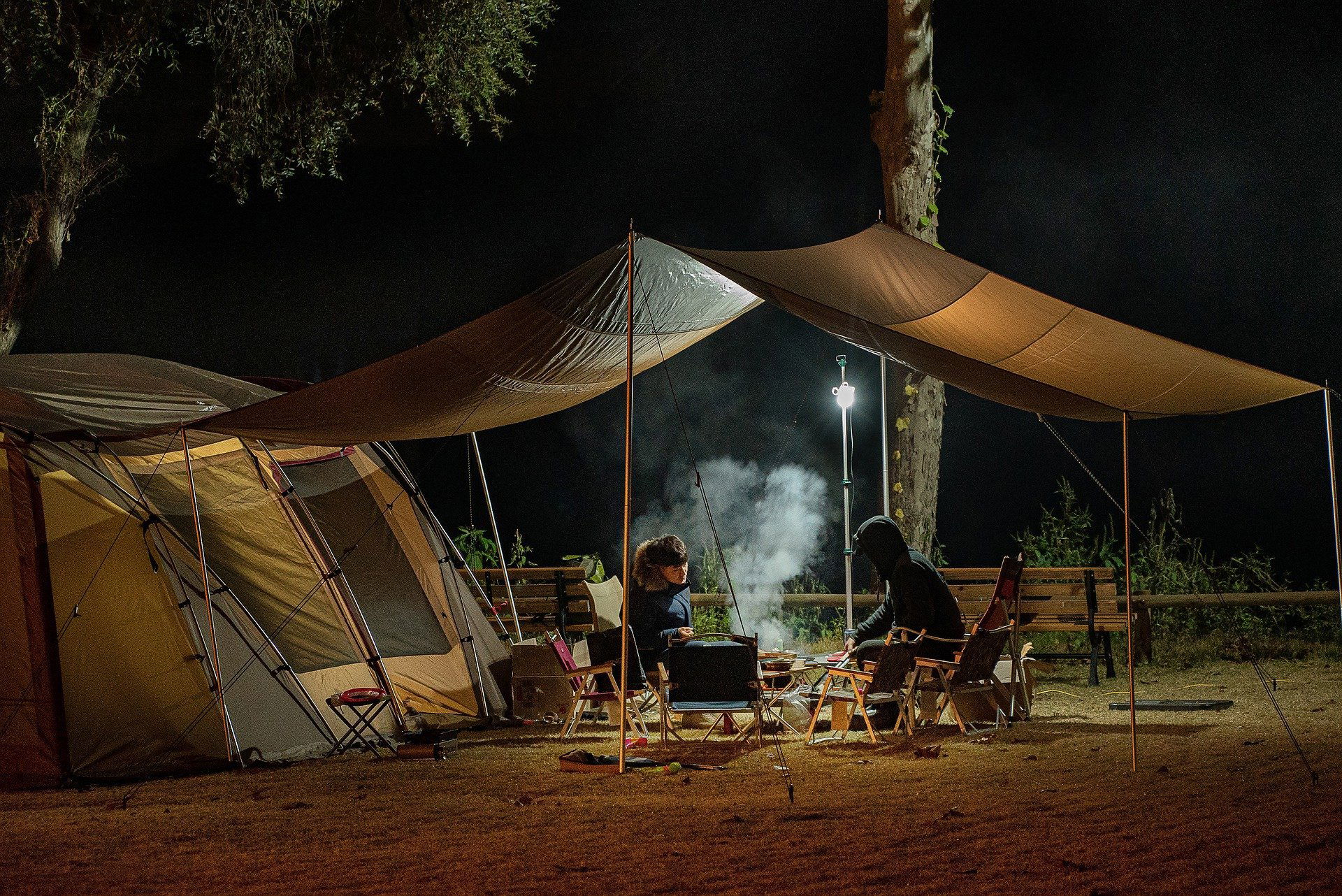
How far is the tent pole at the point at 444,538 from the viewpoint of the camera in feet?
26.4

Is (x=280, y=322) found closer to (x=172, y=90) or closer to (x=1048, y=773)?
(x=172, y=90)

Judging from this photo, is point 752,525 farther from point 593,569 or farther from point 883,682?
point 883,682

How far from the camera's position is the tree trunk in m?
9.81

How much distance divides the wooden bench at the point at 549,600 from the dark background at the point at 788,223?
871 cm

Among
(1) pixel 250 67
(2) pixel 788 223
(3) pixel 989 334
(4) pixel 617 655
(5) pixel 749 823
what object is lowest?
(5) pixel 749 823

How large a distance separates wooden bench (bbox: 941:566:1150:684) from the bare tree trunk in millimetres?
8908

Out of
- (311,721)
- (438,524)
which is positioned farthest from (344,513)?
(311,721)

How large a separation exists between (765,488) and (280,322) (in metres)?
9.22

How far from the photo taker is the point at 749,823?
15.0ft

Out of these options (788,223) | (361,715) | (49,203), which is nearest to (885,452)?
(361,715)

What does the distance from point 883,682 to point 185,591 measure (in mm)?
3901

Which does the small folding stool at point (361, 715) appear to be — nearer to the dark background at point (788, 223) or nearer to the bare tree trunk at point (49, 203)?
the bare tree trunk at point (49, 203)

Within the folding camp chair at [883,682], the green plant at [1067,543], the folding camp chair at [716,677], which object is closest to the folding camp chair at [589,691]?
the folding camp chair at [716,677]

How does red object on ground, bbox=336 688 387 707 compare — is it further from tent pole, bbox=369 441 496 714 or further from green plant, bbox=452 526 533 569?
green plant, bbox=452 526 533 569
